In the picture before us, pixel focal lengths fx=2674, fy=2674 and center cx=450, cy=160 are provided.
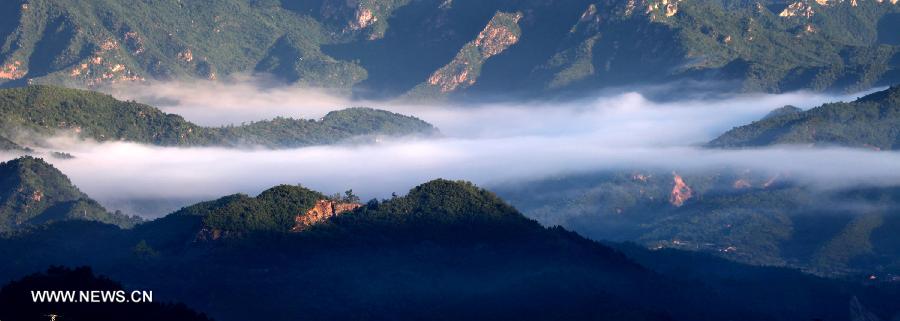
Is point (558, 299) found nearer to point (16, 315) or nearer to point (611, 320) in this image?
point (611, 320)

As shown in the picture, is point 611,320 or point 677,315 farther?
point 677,315

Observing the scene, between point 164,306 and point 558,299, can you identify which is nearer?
point 164,306

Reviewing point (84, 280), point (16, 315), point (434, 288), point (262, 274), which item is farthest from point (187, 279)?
point (16, 315)

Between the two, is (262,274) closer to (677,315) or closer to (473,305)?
(473,305)

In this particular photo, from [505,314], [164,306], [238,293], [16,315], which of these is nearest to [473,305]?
[505,314]

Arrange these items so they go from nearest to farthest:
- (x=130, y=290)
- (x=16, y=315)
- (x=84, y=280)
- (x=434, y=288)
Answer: (x=16, y=315)
(x=84, y=280)
(x=130, y=290)
(x=434, y=288)

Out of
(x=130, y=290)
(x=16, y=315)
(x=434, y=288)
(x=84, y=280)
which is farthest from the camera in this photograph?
(x=434, y=288)
